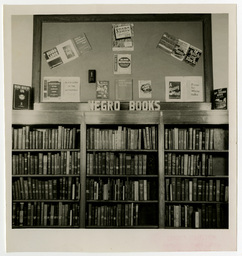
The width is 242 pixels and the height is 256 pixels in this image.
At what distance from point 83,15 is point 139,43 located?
2.74ft

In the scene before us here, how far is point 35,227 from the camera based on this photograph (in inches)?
94.3

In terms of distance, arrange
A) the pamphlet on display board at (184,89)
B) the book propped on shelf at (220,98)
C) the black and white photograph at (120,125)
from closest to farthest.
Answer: the black and white photograph at (120,125)
the book propped on shelf at (220,98)
the pamphlet on display board at (184,89)

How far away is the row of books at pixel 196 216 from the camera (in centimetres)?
243

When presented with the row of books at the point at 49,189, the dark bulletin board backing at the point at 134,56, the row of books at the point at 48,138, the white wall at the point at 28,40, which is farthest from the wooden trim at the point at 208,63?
the row of books at the point at 49,189

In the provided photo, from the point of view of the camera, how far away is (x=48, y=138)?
2.96 meters

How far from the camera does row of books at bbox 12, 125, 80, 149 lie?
9.55ft

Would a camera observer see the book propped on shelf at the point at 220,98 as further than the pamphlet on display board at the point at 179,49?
No

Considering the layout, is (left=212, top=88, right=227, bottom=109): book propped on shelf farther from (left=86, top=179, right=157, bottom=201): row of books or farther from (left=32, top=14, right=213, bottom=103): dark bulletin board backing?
(left=86, top=179, right=157, bottom=201): row of books

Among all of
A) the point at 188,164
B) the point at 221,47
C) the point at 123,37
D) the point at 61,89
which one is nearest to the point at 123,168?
the point at 188,164

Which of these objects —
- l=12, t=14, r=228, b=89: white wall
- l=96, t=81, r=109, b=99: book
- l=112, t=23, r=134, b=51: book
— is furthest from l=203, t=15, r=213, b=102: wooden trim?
l=96, t=81, r=109, b=99: book

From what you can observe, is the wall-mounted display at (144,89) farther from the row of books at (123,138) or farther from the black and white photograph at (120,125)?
the row of books at (123,138)

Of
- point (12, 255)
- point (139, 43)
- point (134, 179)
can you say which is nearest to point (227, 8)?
point (139, 43)

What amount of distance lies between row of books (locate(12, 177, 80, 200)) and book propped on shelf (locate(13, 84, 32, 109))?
0.61m

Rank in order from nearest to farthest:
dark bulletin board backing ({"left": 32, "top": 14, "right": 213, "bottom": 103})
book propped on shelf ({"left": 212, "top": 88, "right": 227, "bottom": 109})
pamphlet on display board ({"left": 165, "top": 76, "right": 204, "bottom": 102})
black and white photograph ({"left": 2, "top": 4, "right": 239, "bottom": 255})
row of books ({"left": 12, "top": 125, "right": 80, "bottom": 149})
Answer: black and white photograph ({"left": 2, "top": 4, "right": 239, "bottom": 255}) → book propped on shelf ({"left": 212, "top": 88, "right": 227, "bottom": 109}) → dark bulletin board backing ({"left": 32, "top": 14, "right": 213, "bottom": 103}) → row of books ({"left": 12, "top": 125, "right": 80, "bottom": 149}) → pamphlet on display board ({"left": 165, "top": 76, "right": 204, "bottom": 102})
